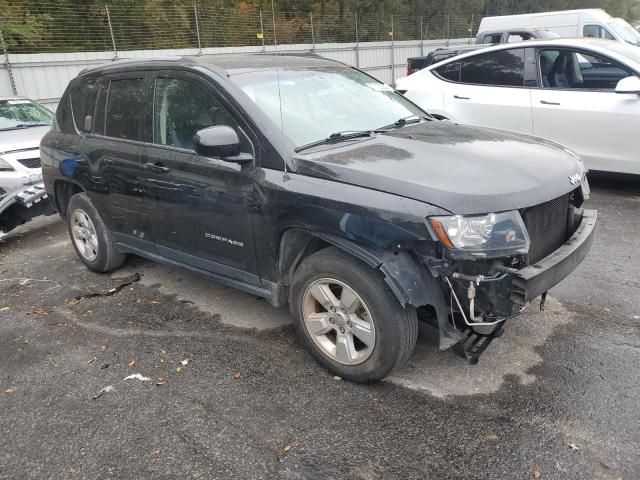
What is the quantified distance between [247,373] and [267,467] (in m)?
0.86

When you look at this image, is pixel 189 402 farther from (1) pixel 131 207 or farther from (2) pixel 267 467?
(1) pixel 131 207

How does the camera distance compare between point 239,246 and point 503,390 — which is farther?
point 239,246

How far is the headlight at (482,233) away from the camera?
264 centimetres

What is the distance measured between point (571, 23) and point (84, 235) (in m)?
15.1

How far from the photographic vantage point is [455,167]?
296cm

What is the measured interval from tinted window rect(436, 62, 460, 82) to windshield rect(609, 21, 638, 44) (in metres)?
9.21

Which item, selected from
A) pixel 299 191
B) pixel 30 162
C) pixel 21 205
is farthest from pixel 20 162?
pixel 299 191

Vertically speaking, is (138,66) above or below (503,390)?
above

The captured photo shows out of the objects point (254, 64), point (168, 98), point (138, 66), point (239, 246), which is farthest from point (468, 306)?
point (138, 66)

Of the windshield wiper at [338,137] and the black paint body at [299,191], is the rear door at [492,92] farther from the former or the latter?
the windshield wiper at [338,137]

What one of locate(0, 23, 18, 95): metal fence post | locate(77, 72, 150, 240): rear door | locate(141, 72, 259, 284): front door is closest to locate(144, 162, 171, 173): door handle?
locate(141, 72, 259, 284): front door

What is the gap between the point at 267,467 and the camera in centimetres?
258

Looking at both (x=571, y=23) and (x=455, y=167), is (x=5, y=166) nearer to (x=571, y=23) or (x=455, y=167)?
(x=455, y=167)

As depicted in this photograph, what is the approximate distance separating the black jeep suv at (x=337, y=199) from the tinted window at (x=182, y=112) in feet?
0.04
